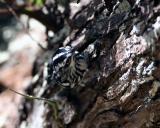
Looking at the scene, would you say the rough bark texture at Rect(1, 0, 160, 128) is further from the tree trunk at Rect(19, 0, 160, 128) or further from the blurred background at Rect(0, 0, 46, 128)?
the blurred background at Rect(0, 0, 46, 128)

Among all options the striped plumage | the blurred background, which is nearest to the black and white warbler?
the striped plumage

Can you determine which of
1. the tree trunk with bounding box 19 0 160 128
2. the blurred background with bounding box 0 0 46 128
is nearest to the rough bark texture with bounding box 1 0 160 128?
the tree trunk with bounding box 19 0 160 128

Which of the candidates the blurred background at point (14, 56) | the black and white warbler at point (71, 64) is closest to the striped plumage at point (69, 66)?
the black and white warbler at point (71, 64)

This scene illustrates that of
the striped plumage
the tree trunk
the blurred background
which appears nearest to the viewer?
the tree trunk

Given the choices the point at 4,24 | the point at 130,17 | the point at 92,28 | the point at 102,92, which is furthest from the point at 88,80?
the point at 4,24

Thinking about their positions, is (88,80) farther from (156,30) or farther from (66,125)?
(156,30)

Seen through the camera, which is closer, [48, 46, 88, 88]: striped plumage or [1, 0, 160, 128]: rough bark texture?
[1, 0, 160, 128]: rough bark texture

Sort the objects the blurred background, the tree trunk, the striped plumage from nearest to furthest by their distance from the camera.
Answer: the tree trunk < the striped plumage < the blurred background

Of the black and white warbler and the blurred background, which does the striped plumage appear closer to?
the black and white warbler
